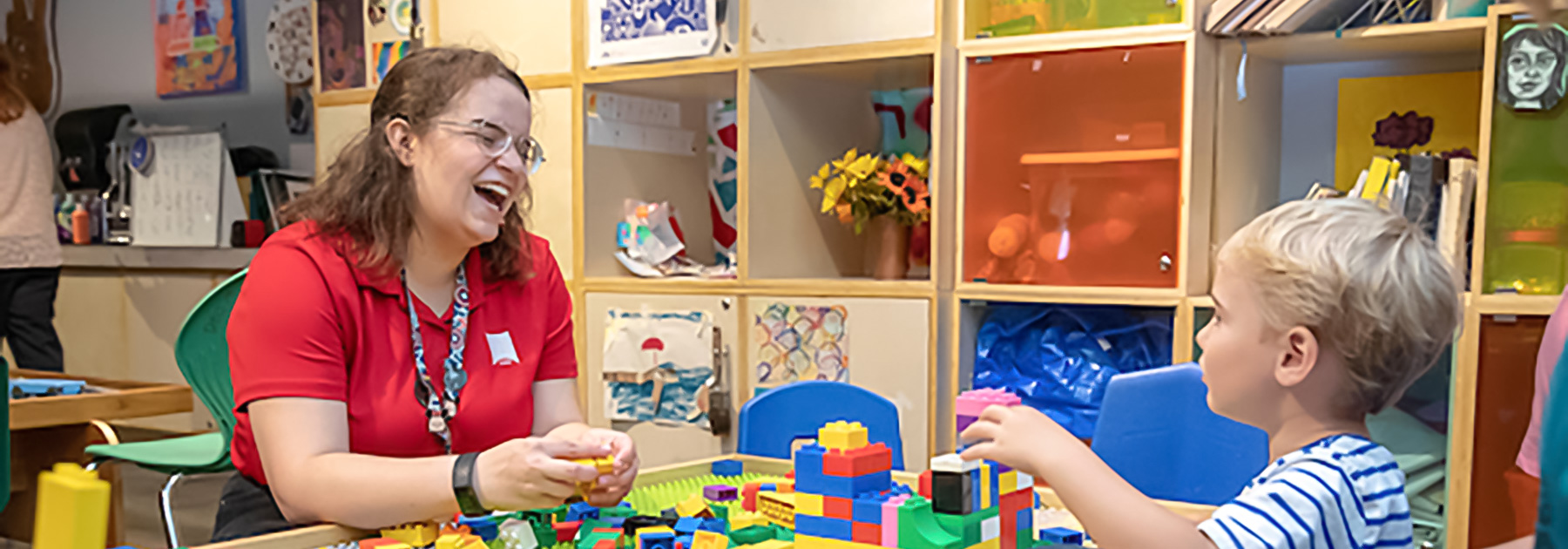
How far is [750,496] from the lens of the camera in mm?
1371

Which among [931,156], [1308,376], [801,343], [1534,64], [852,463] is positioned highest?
[1534,64]

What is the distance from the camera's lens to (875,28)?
2775 mm

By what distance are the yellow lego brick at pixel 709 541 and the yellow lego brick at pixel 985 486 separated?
249mm

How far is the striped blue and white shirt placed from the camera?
2.96ft

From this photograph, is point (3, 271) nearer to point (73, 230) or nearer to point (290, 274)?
point (73, 230)

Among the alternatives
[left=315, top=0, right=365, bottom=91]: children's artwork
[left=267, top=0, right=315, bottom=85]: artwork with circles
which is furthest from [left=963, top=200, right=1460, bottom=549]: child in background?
[left=267, top=0, right=315, bottom=85]: artwork with circles

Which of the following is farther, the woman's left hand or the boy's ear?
the woman's left hand

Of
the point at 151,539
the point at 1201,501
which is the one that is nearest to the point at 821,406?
the point at 1201,501

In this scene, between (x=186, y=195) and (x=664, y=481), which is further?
(x=186, y=195)

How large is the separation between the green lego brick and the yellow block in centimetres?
1

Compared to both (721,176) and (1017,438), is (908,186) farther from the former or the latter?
(1017,438)

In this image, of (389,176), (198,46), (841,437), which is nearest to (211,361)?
(389,176)

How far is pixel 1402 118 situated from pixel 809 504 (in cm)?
206

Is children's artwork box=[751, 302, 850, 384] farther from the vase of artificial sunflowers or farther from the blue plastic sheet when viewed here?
the blue plastic sheet
